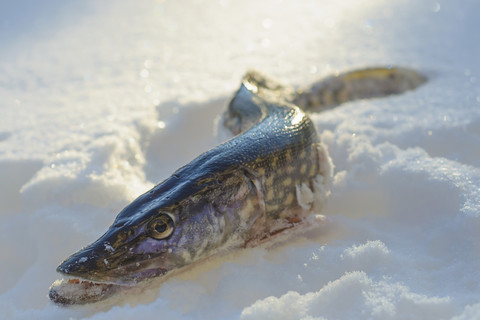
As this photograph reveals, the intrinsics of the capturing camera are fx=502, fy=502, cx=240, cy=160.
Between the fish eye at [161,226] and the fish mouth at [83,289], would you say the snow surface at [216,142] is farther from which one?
the fish eye at [161,226]

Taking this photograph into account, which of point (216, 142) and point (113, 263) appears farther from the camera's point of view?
point (216, 142)

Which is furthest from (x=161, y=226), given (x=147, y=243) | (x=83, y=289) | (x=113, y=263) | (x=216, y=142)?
(x=216, y=142)

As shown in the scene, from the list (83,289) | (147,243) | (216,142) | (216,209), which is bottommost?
(83,289)

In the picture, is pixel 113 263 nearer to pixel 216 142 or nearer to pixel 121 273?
pixel 121 273

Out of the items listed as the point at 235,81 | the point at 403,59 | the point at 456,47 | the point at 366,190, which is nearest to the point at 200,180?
the point at 366,190

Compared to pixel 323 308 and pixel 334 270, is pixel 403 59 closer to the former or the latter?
pixel 334 270

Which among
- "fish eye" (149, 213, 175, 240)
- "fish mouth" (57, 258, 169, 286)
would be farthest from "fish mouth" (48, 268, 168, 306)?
"fish eye" (149, 213, 175, 240)
